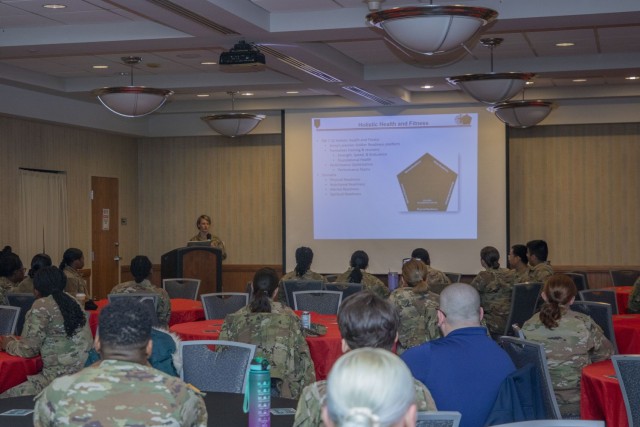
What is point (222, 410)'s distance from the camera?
401 centimetres

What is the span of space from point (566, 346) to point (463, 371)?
171 centimetres

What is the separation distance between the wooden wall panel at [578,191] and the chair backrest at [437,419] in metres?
11.7

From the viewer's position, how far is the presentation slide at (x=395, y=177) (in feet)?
46.0

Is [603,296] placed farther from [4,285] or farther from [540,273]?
[4,285]

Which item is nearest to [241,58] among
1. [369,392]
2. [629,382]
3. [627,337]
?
[627,337]

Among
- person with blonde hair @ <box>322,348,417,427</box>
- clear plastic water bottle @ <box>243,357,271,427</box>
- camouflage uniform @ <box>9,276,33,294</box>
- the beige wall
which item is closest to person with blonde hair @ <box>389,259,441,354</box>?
clear plastic water bottle @ <box>243,357,271,427</box>

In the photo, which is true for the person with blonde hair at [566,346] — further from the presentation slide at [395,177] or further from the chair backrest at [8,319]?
the presentation slide at [395,177]

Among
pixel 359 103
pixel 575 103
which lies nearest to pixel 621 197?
pixel 575 103

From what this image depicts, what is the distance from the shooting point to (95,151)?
48.6ft

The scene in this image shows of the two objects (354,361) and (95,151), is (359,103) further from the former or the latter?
(354,361)

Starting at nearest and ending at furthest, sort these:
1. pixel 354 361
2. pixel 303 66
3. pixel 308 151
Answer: pixel 354 361 < pixel 303 66 < pixel 308 151

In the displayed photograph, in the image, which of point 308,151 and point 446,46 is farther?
point 308,151

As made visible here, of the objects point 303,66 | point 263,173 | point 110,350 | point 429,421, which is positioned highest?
point 303,66

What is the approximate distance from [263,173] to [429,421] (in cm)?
1284
